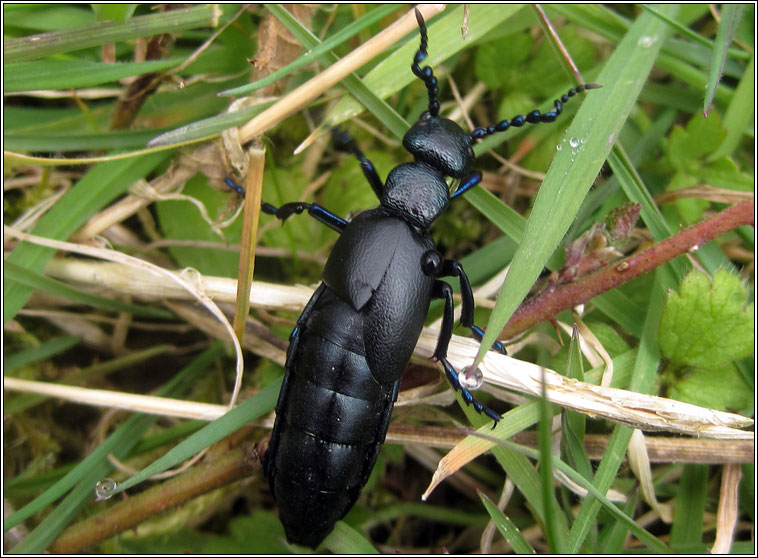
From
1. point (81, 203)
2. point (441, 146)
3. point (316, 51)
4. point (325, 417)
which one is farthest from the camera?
point (81, 203)

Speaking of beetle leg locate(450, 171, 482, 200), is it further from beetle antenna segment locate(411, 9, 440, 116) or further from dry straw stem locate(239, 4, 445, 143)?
dry straw stem locate(239, 4, 445, 143)

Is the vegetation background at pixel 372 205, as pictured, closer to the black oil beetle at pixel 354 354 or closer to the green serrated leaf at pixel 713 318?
the green serrated leaf at pixel 713 318

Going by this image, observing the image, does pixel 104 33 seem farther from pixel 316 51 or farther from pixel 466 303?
pixel 466 303

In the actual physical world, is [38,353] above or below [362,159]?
below

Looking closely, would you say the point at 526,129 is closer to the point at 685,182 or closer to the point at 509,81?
the point at 509,81

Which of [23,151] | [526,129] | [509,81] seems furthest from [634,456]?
[23,151]

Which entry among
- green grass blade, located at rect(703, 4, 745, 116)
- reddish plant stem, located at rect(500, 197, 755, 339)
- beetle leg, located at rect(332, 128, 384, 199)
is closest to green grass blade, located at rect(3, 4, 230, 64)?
beetle leg, located at rect(332, 128, 384, 199)

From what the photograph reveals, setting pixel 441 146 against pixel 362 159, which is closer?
pixel 441 146

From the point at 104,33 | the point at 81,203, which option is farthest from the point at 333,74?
Answer: the point at 81,203
